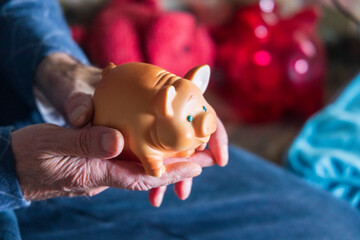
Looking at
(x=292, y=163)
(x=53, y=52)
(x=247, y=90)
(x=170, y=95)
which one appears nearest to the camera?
(x=170, y=95)

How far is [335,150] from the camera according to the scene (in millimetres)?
936

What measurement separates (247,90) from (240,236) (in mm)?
726

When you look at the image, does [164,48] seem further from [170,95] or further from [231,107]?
[170,95]

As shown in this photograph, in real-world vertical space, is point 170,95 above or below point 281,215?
above

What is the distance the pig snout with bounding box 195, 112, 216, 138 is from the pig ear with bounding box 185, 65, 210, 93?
0.18 feet

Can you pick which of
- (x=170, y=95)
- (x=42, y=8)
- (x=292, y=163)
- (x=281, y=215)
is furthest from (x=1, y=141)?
(x=292, y=163)

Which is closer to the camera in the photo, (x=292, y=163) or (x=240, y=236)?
(x=240, y=236)

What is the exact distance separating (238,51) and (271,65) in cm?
12

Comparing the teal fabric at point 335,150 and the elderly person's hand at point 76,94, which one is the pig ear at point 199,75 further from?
the teal fabric at point 335,150

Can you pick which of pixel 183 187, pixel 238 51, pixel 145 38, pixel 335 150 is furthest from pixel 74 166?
pixel 238 51

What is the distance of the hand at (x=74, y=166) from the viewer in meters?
0.44

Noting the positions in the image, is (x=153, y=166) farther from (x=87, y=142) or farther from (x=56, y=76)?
(x=56, y=76)

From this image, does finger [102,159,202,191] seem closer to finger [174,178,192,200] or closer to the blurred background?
finger [174,178,192,200]

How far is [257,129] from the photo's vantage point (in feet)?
4.50
